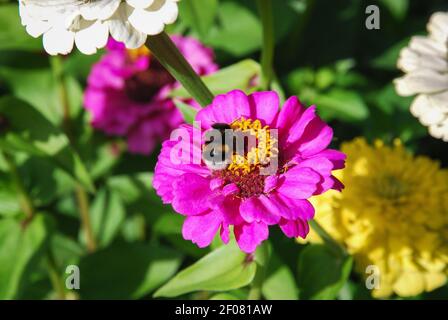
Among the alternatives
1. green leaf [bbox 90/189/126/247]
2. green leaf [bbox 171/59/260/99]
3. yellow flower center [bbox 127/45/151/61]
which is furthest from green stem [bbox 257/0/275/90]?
green leaf [bbox 90/189/126/247]

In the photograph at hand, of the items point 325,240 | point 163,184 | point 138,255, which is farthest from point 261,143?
point 138,255

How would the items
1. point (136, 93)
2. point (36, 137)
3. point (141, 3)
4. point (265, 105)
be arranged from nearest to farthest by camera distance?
point (141, 3) → point (265, 105) → point (36, 137) → point (136, 93)

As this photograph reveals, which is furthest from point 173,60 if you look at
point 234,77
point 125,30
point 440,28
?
point 440,28

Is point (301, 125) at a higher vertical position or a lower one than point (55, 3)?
lower

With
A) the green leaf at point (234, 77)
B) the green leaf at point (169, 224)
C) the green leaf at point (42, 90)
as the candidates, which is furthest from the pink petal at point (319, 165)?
the green leaf at point (42, 90)

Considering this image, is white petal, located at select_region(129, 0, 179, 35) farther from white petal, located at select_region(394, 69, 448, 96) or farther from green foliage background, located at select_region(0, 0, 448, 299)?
white petal, located at select_region(394, 69, 448, 96)

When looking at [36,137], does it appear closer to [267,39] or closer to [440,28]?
[267,39]

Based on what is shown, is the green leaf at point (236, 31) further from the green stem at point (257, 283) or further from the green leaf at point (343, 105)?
the green stem at point (257, 283)
